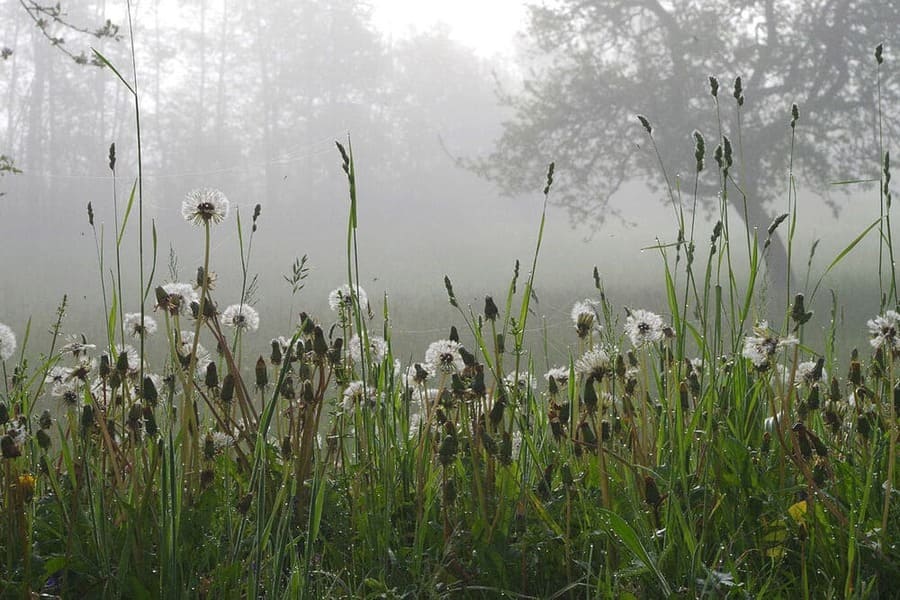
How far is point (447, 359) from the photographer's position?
120 centimetres

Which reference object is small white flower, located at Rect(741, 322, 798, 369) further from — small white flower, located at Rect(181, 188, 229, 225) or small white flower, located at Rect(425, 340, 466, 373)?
small white flower, located at Rect(181, 188, 229, 225)

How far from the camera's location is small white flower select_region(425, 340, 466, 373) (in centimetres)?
119

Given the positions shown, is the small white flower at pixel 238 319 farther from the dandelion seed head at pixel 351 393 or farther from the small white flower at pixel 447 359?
the small white flower at pixel 447 359

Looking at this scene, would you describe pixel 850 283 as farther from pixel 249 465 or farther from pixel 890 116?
pixel 249 465

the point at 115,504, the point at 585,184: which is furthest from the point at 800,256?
the point at 115,504

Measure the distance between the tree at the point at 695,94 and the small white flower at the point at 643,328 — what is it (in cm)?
661

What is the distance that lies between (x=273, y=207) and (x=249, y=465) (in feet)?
21.8

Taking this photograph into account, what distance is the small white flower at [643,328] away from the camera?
116 centimetres

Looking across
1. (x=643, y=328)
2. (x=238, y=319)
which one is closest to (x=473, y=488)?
(x=643, y=328)

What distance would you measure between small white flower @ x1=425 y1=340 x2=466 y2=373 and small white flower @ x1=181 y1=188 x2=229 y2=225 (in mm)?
373

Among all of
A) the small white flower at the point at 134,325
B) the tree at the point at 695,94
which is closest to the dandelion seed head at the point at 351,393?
the small white flower at the point at 134,325

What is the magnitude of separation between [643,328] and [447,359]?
292mm

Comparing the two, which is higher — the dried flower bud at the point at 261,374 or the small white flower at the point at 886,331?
the small white flower at the point at 886,331

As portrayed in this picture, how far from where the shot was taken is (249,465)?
1.19 metres
